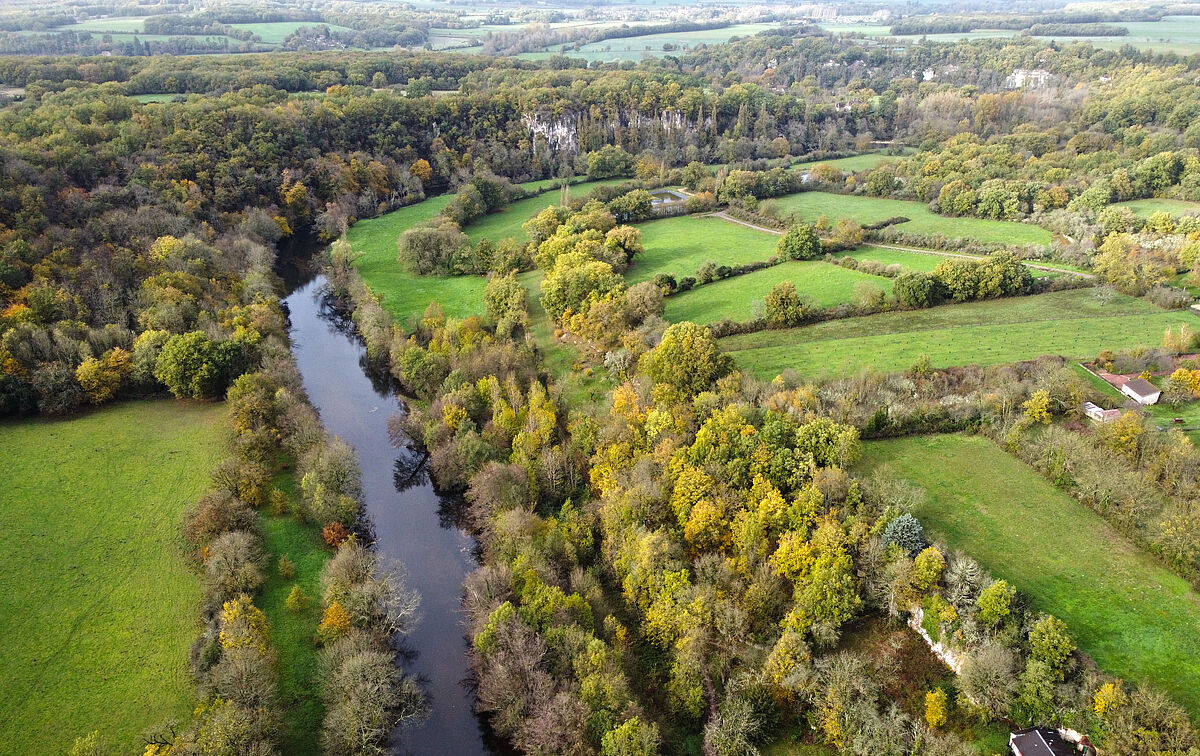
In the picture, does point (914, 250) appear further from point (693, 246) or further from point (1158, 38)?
point (1158, 38)

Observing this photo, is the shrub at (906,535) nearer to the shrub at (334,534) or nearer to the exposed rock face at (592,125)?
the shrub at (334,534)

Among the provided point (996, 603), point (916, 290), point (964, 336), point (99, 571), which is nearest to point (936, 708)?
point (996, 603)

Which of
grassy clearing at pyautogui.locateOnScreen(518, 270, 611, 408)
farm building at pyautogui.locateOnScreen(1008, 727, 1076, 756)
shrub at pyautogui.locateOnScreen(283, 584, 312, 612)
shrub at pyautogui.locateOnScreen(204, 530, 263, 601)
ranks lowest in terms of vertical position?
shrub at pyautogui.locateOnScreen(283, 584, 312, 612)

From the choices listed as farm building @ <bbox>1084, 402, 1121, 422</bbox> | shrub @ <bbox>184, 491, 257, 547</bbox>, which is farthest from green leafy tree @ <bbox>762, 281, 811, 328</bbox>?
shrub @ <bbox>184, 491, 257, 547</bbox>

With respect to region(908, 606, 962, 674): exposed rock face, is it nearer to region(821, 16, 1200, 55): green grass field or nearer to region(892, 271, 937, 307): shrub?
region(892, 271, 937, 307): shrub

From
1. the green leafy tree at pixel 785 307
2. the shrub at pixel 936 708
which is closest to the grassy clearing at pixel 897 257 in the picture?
the green leafy tree at pixel 785 307

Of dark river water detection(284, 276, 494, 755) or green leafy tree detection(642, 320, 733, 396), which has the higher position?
green leafy tree detection(642, 320, 733, 396)

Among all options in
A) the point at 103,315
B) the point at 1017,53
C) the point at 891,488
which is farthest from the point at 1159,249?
the point at 1017,53
